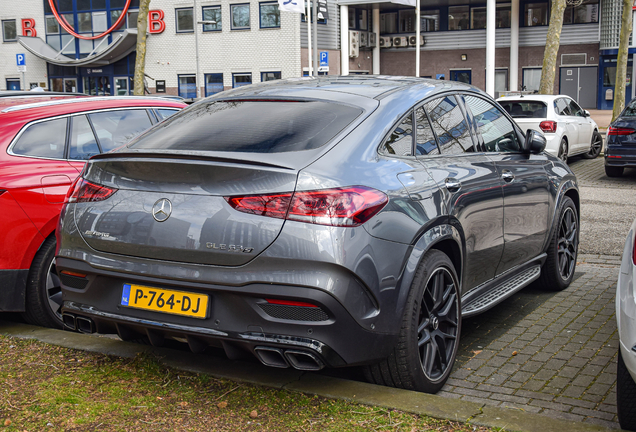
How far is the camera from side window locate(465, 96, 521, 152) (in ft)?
16.4

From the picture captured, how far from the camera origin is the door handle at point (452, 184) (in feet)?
Result: 13.5

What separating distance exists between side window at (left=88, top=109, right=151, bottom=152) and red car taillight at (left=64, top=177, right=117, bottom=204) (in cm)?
170

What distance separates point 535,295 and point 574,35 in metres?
39.9

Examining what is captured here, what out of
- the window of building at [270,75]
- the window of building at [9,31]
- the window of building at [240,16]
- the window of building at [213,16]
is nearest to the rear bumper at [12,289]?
the window of building at [270,75]

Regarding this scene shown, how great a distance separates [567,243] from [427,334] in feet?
9.24

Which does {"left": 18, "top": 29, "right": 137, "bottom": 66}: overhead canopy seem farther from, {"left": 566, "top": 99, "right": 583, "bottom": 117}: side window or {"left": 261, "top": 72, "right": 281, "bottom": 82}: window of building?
{"left": 566, "top": 99, "right": 583, "bottom": 117}: side window

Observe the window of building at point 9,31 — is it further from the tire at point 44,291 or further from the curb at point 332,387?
the curb at point 332,387

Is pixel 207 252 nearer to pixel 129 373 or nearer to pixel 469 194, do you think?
pixel 129 373

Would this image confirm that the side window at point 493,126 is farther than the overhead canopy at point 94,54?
No

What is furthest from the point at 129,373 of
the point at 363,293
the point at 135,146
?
the point at 363,293

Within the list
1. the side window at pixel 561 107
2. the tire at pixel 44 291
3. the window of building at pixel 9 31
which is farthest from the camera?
Answer: the window of building at pixel 9 31

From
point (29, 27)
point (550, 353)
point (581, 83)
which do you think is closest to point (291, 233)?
point (550, 353)

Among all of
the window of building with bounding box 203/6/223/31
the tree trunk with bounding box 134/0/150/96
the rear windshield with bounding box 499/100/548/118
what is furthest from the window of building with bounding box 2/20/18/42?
the rear windshield with bounding box 499/100/548/118

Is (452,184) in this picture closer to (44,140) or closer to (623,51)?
(44,140)
